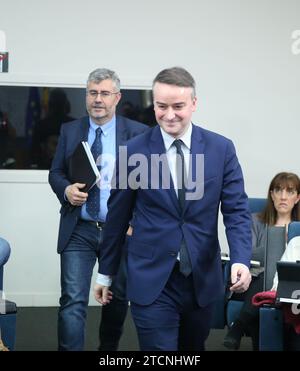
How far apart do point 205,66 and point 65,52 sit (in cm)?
115

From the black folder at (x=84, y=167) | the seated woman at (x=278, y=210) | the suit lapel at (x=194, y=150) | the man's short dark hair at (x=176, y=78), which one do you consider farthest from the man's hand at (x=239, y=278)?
the seated woman at (x=278, y=210)

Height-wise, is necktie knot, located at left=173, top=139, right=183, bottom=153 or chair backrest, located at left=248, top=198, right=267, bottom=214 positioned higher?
necktie knot, located at left=173, top=139, right=183, bottom=153

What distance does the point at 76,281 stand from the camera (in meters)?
4.46

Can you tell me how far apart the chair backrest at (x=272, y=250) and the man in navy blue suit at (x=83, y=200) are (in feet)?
2.62

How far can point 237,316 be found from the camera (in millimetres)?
5121

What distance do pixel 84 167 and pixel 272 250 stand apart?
3.86 ft

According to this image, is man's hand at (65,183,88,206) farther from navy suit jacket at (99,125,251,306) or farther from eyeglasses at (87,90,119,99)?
navy suit jacket at (99,125,251,306)

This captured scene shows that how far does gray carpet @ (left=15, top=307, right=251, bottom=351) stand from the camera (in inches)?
218

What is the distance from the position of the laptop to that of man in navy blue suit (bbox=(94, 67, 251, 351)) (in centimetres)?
65

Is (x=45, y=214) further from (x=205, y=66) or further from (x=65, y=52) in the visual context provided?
(x=205, y=66)

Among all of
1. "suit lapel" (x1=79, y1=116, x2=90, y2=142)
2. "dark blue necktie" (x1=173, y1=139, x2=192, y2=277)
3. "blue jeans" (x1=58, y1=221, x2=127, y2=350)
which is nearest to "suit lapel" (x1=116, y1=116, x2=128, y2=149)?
"suit lapel" (x1=79, y1=116, x2=90, y2=142)

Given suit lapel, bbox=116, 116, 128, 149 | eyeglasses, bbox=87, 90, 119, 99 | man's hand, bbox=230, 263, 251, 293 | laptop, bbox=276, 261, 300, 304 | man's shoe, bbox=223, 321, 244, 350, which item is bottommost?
man's shoe, bbox=223, 321, 244, 350

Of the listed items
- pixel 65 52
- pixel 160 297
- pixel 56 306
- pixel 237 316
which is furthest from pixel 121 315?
pixel 65 52

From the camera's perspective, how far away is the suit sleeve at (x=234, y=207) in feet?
10.7
